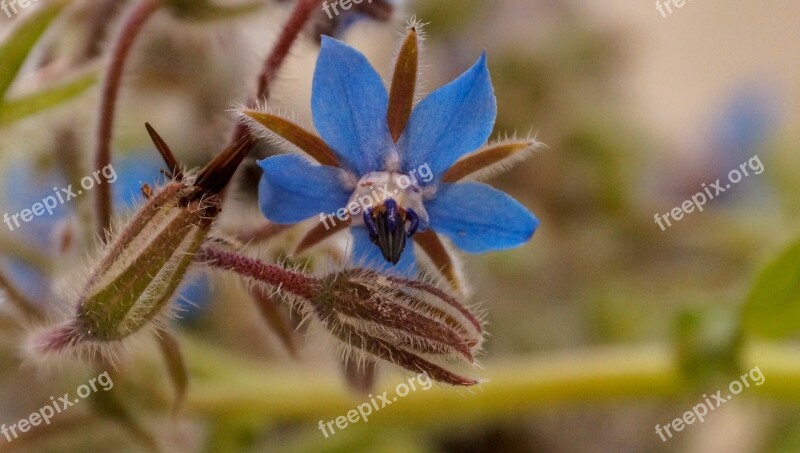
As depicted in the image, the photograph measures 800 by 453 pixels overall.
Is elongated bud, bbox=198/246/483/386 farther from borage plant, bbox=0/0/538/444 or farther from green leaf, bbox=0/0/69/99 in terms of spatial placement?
green leaf, bbox=0/0/69/99

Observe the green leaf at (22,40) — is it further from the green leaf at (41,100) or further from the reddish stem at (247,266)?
the reddish stem at (247,266)

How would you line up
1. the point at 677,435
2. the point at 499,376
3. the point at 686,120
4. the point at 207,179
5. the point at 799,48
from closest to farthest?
the point at 207,179, the point at 499,376, the point at 677,435, the point at 686,120, the point at 799,48

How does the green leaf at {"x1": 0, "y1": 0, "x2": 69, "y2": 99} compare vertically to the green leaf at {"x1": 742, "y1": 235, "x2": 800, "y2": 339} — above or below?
above

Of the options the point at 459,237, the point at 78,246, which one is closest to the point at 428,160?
the point at 459,237

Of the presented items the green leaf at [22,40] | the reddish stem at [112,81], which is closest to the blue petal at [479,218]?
the reddish stem at [112,81]

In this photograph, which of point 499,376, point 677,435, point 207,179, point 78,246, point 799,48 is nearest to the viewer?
point 207,179

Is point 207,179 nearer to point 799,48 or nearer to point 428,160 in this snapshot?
point 428,160

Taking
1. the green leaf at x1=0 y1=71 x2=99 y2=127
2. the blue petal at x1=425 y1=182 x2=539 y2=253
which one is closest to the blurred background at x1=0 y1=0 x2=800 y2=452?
the green leaf at x1=0 y1=71 x2=99 y2=127

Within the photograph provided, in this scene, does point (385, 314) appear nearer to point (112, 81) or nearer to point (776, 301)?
point (112, 81)
